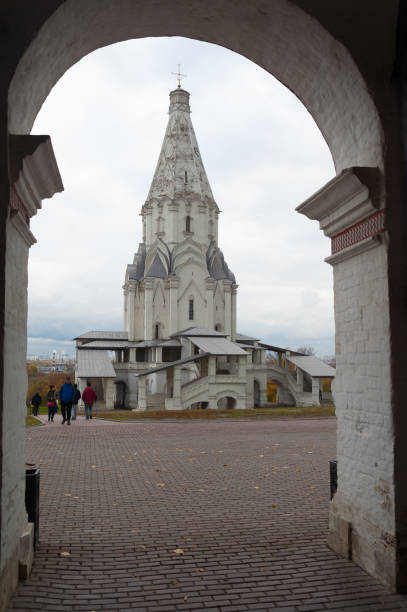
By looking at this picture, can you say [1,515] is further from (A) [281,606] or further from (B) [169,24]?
(B) [169,24]

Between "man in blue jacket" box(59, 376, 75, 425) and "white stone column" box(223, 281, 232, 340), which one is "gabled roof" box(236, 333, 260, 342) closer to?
"white stone column" box(223, 281, 232, 340)

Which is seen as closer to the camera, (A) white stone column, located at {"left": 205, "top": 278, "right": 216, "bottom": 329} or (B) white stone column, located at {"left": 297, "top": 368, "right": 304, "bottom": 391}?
(B) white stone column, located at {"left": 297, "top": 368, "right": 304, "bottom": 391}

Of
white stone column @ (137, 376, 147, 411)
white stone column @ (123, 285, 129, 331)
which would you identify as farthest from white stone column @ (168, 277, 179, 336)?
white stone column @ (137, 376, 147, 411)

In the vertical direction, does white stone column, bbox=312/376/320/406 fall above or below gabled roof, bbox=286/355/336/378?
below

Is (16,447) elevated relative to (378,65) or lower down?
lower down

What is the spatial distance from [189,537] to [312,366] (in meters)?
38.9

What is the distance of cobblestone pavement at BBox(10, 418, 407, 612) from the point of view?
17.0 feet

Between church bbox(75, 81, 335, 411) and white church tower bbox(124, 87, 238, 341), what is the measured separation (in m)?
0.10

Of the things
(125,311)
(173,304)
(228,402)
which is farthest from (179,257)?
(228,402)

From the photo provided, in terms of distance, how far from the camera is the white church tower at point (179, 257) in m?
50.9

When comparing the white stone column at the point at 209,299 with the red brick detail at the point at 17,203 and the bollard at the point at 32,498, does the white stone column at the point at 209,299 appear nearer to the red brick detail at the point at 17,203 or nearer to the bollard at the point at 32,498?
the bollard at the point at 32,498

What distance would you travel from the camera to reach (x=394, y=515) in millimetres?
5375

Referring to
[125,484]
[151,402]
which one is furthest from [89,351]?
[125,484]

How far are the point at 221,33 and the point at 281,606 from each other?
6.95 meters
